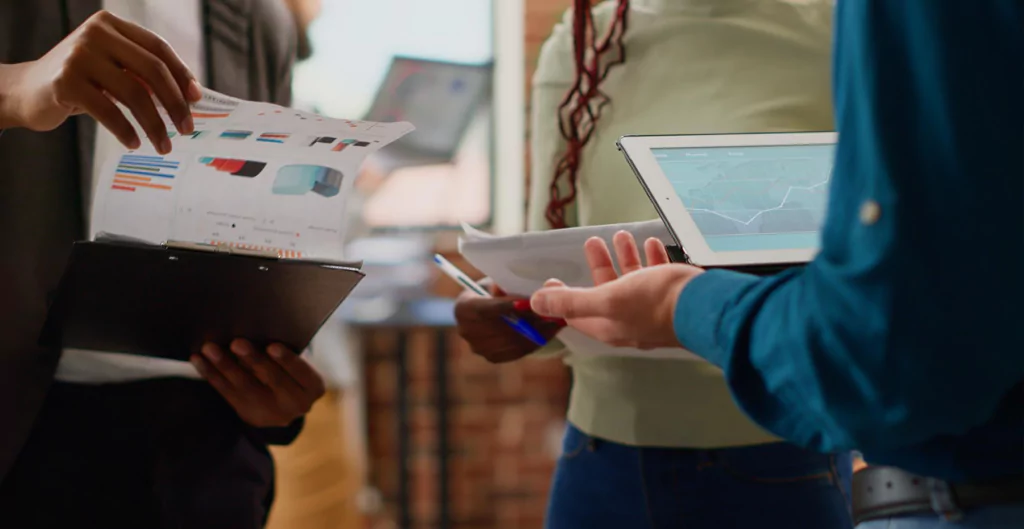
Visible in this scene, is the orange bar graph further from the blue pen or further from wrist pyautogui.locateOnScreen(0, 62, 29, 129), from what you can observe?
the blue pen

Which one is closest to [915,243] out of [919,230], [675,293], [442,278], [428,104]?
[919,230]

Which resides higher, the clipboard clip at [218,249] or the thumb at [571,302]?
the thumb at [571,302]

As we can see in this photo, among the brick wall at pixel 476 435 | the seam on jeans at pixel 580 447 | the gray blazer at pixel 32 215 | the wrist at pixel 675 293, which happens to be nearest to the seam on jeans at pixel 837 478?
the seam on jeans at pixel 580 447

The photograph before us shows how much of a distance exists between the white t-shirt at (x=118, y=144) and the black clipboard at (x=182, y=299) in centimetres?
6

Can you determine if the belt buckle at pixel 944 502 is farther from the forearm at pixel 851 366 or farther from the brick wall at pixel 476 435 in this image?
the brick wall at pixel 476 435

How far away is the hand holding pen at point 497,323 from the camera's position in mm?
971

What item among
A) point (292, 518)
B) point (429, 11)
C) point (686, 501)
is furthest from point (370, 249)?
point (686, 501)

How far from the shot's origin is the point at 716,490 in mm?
989

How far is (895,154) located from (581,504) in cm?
72

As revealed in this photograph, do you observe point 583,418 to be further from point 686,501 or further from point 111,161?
point 111,161

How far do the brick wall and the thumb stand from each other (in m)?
2.18

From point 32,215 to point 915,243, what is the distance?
0.82 meters

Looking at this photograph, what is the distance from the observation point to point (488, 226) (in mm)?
3029

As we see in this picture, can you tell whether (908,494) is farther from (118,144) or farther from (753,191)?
(118,144)
